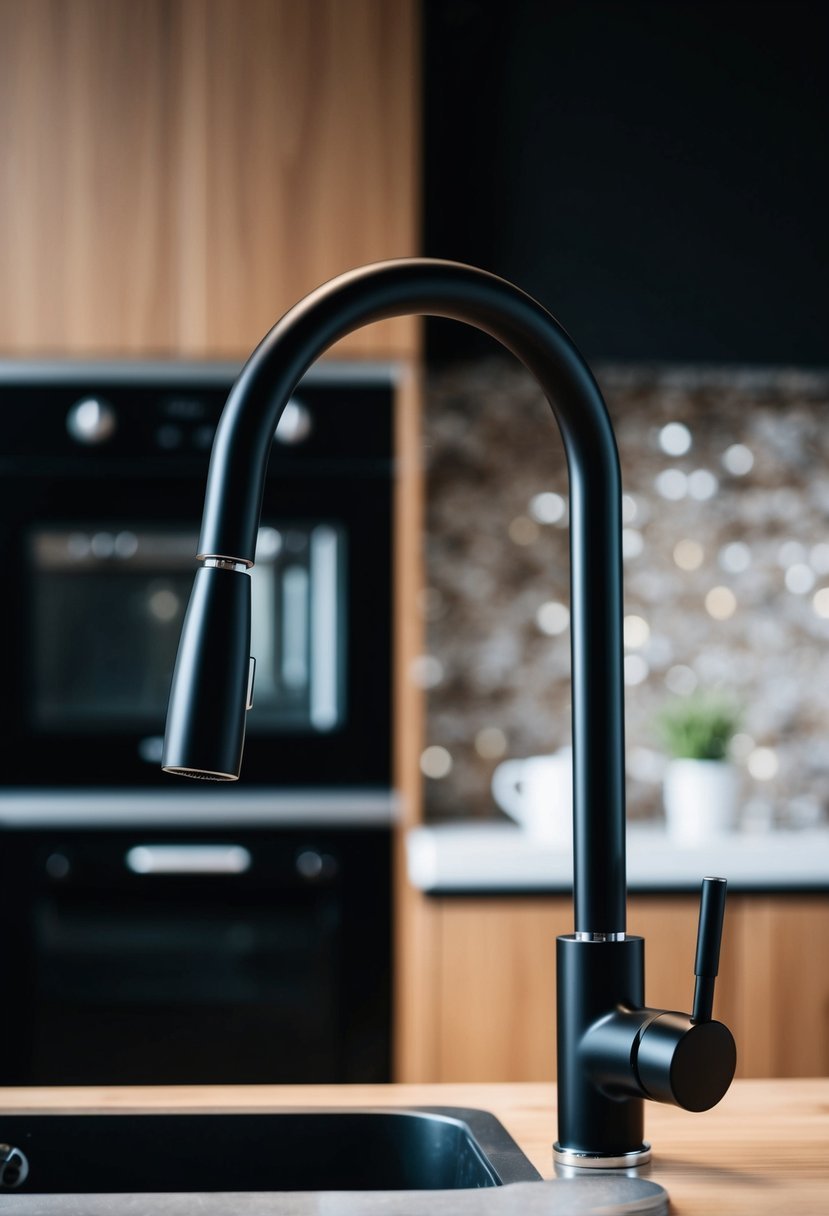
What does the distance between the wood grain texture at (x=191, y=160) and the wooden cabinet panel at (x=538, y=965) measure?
3.18 ft

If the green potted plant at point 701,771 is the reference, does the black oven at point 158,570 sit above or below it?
above

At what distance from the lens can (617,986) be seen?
655 mm

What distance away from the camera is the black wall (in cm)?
221

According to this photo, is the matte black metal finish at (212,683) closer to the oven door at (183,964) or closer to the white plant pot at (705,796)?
the oven door at (183,964)

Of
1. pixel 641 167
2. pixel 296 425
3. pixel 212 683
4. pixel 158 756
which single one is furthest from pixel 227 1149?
pixel 641 167

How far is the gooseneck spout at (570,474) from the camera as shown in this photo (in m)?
0.55

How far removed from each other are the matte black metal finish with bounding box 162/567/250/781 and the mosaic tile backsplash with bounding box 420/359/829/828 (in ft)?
6.37

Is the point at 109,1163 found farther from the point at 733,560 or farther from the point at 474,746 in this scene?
the point at 733,560

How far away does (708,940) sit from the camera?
2.06 feet

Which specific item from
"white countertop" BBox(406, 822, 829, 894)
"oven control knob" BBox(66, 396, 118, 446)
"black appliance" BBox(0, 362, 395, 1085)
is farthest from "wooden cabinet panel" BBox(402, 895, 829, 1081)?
"oven control knob" BBox(66, 396, 118, 446)

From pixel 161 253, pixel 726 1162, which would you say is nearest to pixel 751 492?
pixel 161 253

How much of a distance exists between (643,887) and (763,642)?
78 centimetres

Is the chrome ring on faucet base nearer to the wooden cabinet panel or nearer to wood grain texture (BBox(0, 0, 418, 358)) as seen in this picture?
the wooden cabinet panel

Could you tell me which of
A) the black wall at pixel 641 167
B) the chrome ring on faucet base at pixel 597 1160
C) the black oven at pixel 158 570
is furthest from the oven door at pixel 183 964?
the chrome ring on faucet base at pixel 597 1160
